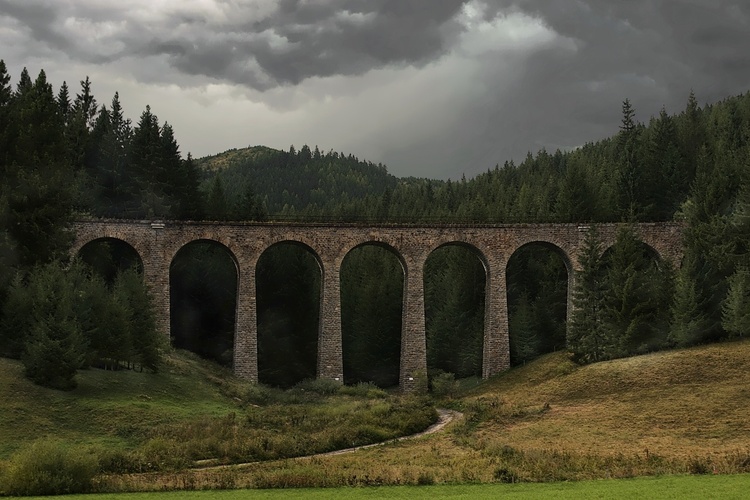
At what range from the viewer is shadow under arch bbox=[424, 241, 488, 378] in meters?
68.3

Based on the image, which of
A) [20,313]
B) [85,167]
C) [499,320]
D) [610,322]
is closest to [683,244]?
[610,322]

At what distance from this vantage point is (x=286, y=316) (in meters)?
72.5

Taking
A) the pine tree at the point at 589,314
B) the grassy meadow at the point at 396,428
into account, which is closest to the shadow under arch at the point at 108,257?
the grassy meadow at the point at 396,428

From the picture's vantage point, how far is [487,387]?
5528 cm

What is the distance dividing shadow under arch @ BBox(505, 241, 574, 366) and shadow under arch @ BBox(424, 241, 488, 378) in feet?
12.1

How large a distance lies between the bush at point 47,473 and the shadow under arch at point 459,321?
48928 millimetres

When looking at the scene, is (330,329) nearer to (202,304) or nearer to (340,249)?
(340,249)

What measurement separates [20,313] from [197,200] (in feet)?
130

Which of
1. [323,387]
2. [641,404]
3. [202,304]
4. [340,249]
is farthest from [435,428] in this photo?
[202,304]

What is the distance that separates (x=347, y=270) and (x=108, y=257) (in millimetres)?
34871

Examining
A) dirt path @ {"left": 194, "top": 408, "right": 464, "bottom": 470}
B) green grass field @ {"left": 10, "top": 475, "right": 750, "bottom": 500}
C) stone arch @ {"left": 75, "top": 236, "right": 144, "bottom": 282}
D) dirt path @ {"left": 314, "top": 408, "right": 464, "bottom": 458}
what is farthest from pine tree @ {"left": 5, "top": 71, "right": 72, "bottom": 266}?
green grass field @ {"left": 10, "top": 475, "right": 750, "bottom": 500}

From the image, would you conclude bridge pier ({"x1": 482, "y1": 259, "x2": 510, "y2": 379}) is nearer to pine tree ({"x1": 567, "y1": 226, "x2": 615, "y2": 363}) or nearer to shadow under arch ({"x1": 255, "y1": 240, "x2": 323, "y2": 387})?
pine tree ({"x1": 567, "y1": 226, "x2": 615, "y2": 363})

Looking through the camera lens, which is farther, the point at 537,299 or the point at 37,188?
the point at 537,299

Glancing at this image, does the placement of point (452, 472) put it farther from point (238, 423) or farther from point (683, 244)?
point (683, 244)
